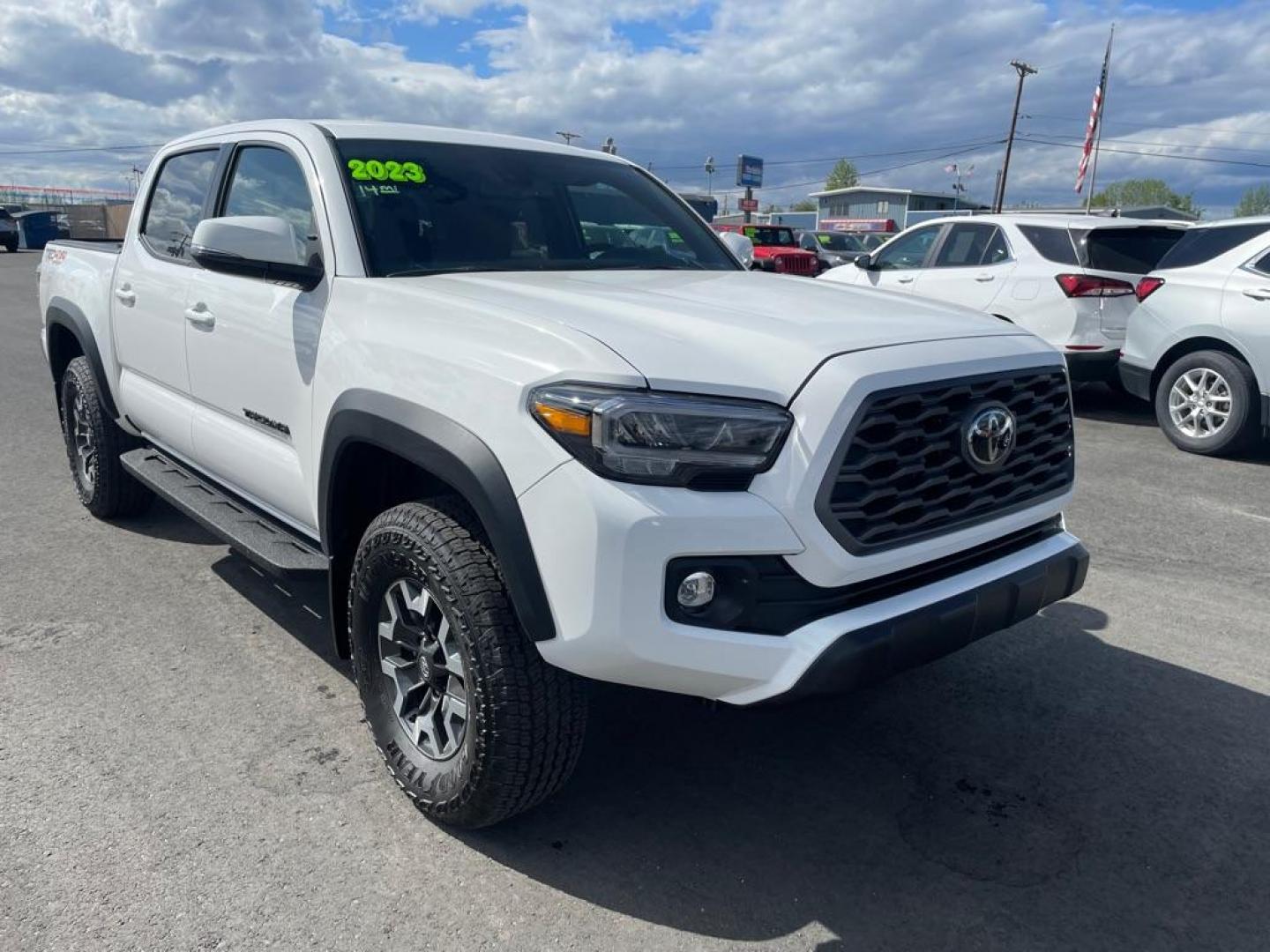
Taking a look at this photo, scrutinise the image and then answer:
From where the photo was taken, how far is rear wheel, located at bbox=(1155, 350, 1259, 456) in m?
7.18

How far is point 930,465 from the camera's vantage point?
8.23ft

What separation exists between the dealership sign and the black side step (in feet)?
199

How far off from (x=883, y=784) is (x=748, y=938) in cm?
82

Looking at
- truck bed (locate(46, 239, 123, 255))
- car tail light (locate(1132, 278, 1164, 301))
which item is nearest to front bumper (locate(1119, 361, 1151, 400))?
car tail light (locate(1132, 278, 1164, 301))

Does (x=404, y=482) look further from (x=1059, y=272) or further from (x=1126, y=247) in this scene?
(x=1126, y=247)

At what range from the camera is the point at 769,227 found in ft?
83.4

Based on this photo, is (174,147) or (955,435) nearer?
(955,435)

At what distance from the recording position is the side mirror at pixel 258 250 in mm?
3023

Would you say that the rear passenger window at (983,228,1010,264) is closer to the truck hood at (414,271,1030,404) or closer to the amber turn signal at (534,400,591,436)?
the truck hood at (414,271,1030,404)

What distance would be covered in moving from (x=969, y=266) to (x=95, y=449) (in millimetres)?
7275

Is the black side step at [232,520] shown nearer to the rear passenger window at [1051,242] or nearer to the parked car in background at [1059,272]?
the parked car in background at [1059,272]

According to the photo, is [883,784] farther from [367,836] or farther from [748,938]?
[367,836]

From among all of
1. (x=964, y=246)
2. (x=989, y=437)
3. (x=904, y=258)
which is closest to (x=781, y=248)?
(x=904, y=258)

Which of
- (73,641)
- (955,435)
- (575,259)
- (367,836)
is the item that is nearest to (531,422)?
(955,435)
